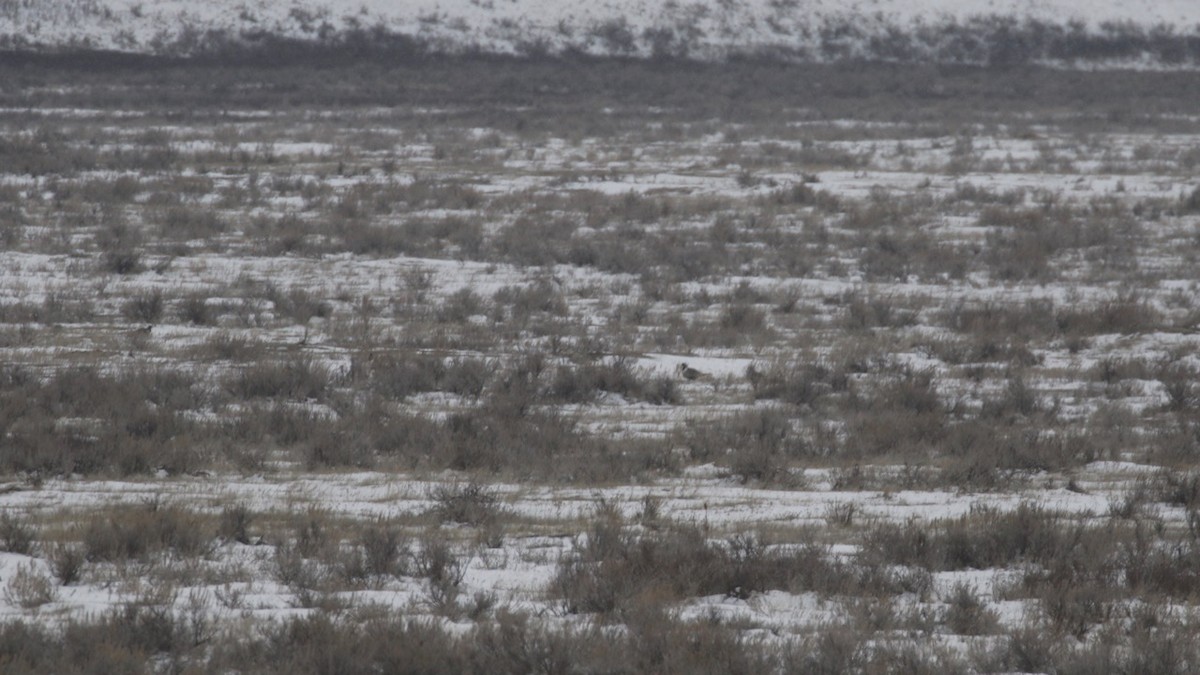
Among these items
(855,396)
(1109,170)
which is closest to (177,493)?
(855,396)

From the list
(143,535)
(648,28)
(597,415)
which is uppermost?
(648,28)

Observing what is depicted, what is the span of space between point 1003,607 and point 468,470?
3.67 meters

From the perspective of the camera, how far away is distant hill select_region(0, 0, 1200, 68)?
50375 mm

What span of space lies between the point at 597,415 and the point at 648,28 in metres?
48.4

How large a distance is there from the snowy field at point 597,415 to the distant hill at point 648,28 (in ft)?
87.0

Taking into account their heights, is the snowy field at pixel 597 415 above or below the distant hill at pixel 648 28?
below

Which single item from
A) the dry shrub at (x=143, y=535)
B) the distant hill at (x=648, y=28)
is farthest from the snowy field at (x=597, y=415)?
the distant hill at (x=648, y=28)

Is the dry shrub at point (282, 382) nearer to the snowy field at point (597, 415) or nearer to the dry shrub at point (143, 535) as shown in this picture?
the snowy field at point (597, 415)

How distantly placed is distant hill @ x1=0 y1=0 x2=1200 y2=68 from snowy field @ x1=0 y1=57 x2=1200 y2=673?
26.5 metres

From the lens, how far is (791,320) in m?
13.7

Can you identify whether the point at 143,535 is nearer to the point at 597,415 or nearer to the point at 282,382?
the point at 282,382

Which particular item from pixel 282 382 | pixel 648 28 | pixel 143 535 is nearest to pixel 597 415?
pixel 282 382

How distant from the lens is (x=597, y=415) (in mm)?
9625

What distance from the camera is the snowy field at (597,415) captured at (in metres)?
5.04
